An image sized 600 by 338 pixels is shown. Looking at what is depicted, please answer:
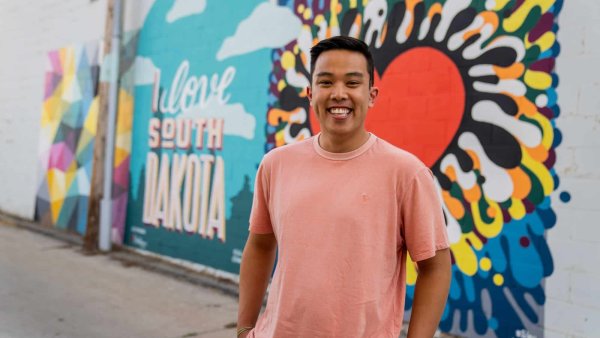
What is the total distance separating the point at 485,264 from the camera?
390 centimetres

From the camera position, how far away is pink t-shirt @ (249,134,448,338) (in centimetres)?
158

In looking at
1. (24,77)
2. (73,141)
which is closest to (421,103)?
(73,141)

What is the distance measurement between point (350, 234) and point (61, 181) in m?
8.33

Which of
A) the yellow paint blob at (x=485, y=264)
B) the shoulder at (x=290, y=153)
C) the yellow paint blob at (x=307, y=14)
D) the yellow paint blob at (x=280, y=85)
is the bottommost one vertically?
the yellow paint blob at (x=485, y=264)

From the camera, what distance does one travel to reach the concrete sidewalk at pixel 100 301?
4.32 metres

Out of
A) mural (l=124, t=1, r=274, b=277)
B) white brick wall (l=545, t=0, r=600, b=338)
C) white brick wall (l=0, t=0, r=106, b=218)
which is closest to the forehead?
white brick wall (l=545, t=0, r=600, b=338)

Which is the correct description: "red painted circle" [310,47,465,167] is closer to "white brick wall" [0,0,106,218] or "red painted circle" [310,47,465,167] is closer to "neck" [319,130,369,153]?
"neck" [319,130,369,153]

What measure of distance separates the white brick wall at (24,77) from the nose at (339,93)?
26.7 feet

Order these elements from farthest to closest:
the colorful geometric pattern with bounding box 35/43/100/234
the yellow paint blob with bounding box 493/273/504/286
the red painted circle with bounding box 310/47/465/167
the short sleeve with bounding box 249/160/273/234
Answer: the colorful geometric pattern with bounding box 35/43/100/234, the red painted circle with bounding box 310/47/465/167, the yellow paint blob with bounding box 493/273/504/286, the short sleeve with bounding box 249/160/273/234

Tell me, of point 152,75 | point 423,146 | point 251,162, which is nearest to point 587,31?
point 423,146

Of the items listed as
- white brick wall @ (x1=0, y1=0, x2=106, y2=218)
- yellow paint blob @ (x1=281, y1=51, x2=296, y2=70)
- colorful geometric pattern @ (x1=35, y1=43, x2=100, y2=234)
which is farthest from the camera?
white brick wall @ (x1=0, y1=0, x2=106, y2=218)

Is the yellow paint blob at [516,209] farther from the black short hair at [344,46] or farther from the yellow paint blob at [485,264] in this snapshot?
the black short hair at [344,46]

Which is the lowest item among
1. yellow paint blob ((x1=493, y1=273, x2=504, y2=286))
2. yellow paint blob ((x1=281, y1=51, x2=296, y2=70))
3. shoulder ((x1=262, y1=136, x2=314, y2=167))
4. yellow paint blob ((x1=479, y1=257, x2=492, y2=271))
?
yellow paint blob ((x1=493, y1=273, x2=504, y2=286))

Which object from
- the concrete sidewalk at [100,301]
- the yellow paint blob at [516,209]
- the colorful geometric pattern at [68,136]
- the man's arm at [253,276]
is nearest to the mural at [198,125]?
the concrete sidewalk at [100,301]
